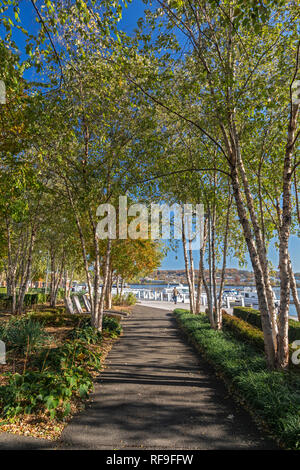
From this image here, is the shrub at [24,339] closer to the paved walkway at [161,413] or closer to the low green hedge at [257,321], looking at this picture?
the paved walkway at [161,413]

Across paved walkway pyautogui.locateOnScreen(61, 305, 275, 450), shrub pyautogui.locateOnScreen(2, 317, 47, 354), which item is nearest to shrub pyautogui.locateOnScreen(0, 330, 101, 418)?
paved walkway pyautogui.locateOnScreen(61, 305, 275, 450)

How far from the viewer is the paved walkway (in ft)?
11.4

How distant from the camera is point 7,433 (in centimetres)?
350

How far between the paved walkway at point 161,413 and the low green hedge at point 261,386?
9.0 inches

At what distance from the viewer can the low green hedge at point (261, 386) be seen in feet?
11.7

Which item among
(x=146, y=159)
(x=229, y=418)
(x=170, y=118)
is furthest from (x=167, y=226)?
(x=229, y=418)

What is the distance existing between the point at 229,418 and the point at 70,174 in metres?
7.98

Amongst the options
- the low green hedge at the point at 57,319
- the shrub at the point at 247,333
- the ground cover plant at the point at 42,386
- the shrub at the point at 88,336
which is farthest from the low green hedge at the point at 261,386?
the low green hedge at the point at 57,319

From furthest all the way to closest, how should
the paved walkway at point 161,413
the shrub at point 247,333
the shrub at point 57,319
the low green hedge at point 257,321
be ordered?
the shrub at point 57,319 → the low green hedge at point 257,321 → the shrub at point 247,333 → the paved walkway at point 161,413

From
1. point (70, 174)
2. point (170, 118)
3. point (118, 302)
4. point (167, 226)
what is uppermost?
point (170, 118)

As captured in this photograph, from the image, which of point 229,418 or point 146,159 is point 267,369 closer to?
point 229,418

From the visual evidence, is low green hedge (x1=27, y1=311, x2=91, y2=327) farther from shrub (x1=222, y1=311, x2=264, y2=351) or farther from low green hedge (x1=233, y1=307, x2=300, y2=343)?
low green hedge (x1=233, y1=307, x2=300, y2=343)

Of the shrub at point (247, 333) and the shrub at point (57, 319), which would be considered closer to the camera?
the shrub at point (247, 333)
